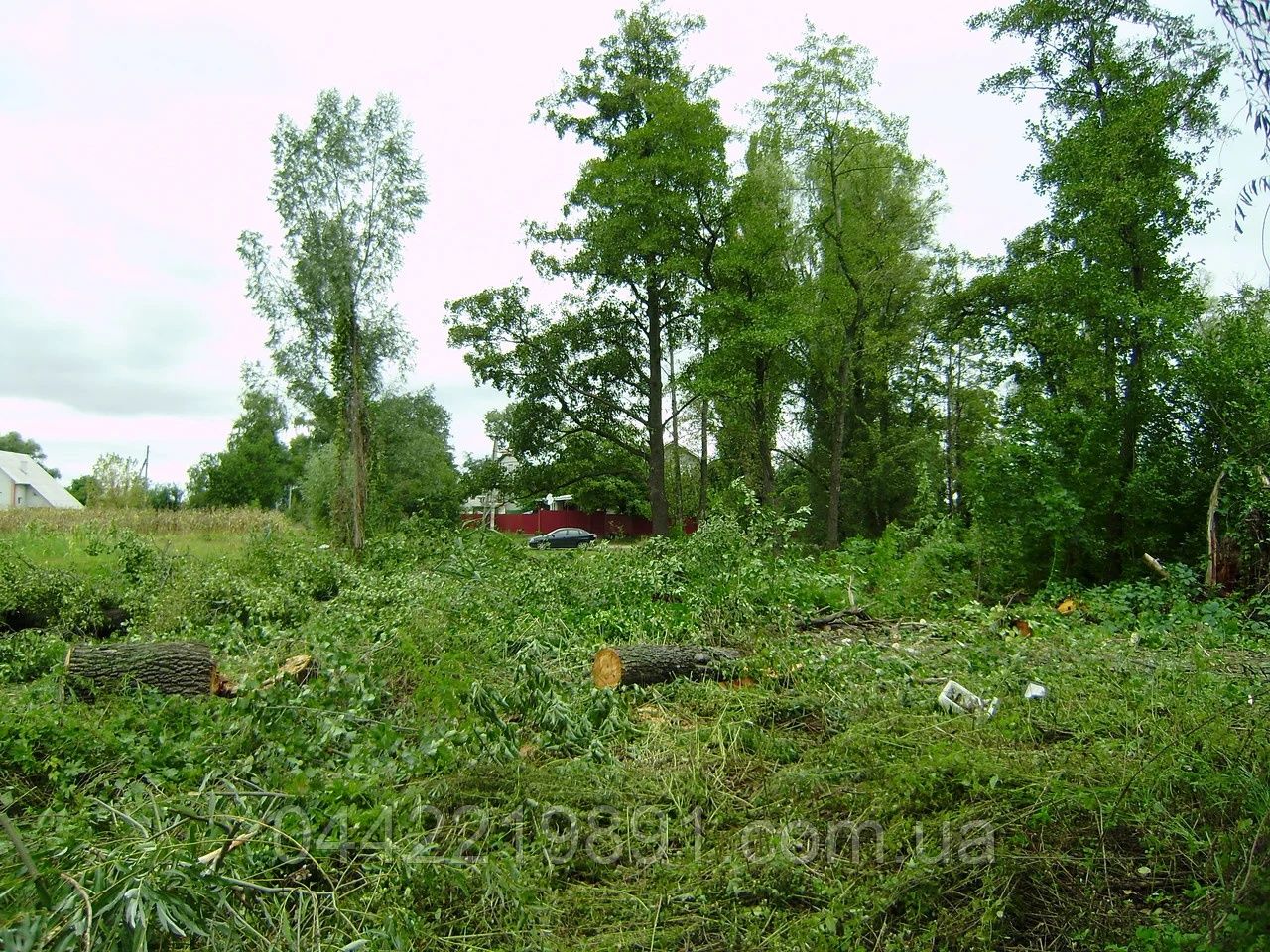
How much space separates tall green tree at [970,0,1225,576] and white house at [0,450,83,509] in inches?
1720

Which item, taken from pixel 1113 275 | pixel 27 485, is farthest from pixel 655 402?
pixel 27 485

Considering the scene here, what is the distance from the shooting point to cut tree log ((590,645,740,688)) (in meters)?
6.05

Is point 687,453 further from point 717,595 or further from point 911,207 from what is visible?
point 717,595

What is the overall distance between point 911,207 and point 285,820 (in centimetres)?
2303

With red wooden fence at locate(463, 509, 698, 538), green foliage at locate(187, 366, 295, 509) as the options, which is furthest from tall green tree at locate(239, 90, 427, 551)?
green foliage at locate(187, 366, 295, 509)

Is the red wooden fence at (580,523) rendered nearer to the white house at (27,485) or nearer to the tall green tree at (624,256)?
the tall green tree at (624,256)

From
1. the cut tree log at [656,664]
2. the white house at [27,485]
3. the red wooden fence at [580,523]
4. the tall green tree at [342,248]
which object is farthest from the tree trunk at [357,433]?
the white house at [27,485]

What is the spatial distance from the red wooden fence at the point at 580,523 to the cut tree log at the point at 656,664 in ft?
84.7

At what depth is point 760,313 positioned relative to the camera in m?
18.6

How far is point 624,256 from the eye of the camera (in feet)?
65.1

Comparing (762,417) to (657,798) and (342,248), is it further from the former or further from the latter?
(657,798)

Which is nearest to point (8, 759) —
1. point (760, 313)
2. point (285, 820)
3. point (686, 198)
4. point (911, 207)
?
point (285, 820)

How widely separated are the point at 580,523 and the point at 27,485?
100 ft

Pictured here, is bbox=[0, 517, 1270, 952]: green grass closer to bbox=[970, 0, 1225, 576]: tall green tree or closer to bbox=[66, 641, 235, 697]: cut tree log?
bbox=[66, 641, 235, 697]: cut tree log
